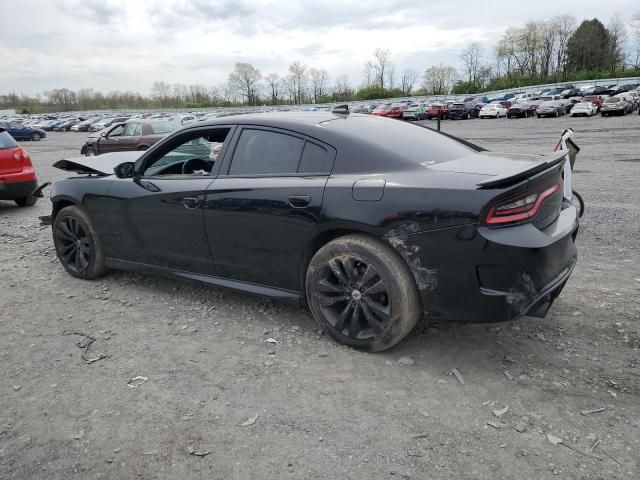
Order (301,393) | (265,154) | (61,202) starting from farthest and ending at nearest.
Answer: (61,202) < (265,154) < (301,393)

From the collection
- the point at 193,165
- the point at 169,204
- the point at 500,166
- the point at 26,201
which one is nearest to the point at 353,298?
the point at 500,166

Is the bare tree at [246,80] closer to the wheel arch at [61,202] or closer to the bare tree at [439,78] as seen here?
the bare tree at [439,78]

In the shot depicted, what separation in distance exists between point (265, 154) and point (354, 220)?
0.97 m

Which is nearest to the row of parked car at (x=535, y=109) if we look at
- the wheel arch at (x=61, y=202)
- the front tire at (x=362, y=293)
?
the wheel arch at (x=61, y=202)

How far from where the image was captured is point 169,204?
13.5 ft

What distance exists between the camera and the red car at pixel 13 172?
27.7 ft

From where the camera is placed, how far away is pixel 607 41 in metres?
90.9

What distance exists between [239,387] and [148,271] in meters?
1.83

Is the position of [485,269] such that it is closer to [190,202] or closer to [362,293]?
[362,293]

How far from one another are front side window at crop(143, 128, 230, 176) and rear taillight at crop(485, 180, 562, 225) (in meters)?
2.38

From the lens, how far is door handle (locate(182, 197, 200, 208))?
3.93 m

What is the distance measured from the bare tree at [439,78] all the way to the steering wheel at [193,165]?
110663 millimetres

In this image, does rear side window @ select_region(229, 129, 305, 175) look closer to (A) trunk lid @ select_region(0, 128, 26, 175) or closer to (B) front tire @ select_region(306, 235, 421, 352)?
(B) front tire @ select_region(306, 235, 421, 352)

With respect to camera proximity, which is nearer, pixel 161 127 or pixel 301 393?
pixel 301 393
